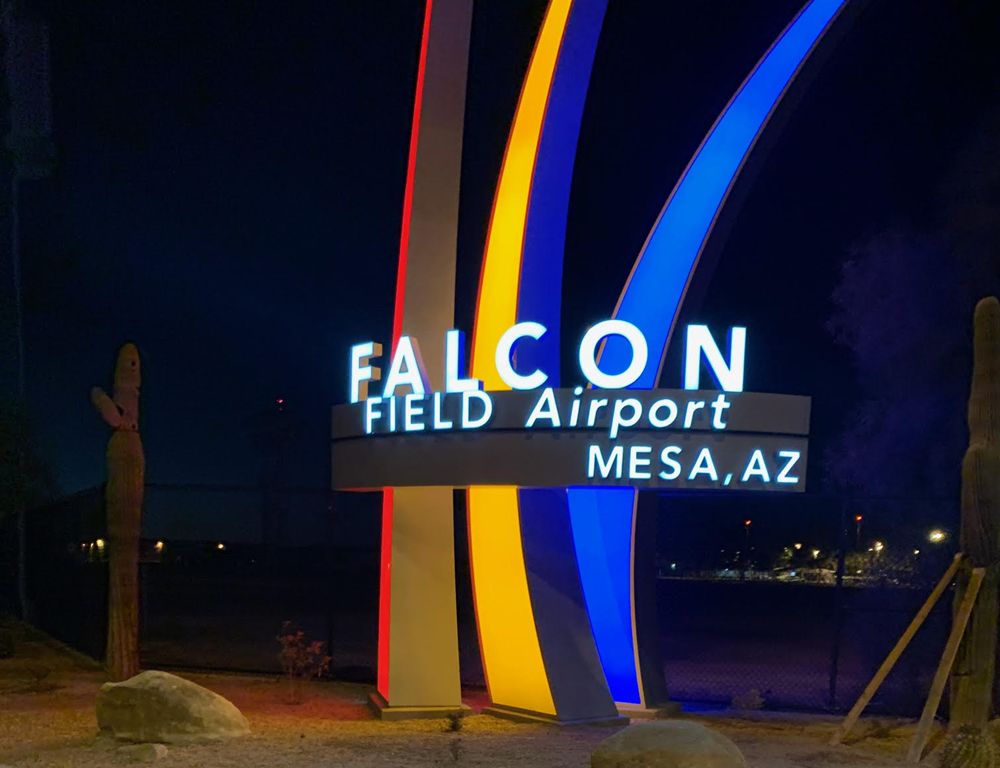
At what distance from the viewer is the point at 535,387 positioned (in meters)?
10.6

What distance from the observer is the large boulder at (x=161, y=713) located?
376 inches

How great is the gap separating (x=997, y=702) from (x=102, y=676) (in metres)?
10.3

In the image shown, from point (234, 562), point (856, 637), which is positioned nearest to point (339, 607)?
point (856, 637)

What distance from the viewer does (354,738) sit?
1029 cm

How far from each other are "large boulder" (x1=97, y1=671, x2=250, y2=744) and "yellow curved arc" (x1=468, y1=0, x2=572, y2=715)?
110 inches

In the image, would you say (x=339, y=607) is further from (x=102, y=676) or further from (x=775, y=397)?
(x=775, y=397)

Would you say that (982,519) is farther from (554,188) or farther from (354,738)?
(354,738)

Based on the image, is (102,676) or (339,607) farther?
(339,607)

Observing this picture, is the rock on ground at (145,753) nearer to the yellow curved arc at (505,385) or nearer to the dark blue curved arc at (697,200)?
the yellow curved arc at (505,385)

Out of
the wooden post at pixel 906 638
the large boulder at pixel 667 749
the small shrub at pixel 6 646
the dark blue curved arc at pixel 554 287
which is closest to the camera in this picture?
the large boulder at pixel 667 749

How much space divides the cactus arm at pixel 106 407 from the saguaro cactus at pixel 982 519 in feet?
27.5

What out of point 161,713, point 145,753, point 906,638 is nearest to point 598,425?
point 906,638

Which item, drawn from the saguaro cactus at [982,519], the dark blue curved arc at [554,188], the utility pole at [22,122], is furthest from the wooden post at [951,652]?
the utility pole at [22,122]

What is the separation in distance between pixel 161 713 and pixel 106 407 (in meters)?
3.89
